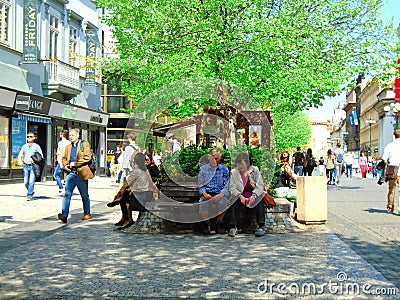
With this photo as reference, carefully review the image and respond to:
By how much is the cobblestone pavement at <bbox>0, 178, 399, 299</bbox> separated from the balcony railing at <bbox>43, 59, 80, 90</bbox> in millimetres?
18476

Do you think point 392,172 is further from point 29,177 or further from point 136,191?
point 29,177

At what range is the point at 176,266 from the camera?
7301mm

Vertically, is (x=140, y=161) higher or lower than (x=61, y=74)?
lower

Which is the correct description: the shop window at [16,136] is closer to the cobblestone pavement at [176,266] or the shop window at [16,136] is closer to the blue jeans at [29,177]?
the blue jeans at [29,177]

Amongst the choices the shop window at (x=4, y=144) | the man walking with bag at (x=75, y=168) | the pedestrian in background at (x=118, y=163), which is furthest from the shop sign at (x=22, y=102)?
A: the man walking with bag at (x=75, y=168)

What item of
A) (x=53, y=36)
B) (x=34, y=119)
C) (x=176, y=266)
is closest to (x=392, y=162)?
(x=176, y=266)

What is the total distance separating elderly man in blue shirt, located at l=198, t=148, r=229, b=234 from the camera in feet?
33.2

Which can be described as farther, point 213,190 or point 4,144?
point 4,144

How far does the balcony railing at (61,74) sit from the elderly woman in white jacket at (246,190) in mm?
19866

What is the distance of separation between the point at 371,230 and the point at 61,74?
2120 cm

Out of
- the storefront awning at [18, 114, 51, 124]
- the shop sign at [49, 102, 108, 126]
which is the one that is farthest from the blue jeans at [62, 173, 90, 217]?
the shop sign at [49, 102, 108, 126]

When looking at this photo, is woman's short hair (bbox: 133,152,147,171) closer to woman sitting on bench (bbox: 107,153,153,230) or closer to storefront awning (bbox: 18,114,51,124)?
woman sitting on bench (bbox: 107,153,153,230)

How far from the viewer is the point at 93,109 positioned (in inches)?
1416

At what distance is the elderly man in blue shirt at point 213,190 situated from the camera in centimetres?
1012
